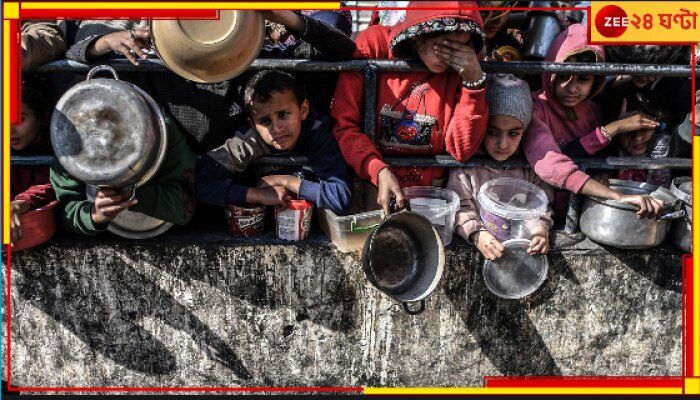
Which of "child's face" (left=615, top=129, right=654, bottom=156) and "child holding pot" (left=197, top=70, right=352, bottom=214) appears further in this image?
"child's face" (left=615, top=129, right=654, bottom=156)

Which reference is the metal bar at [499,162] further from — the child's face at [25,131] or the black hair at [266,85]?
the child's face at [25,131]

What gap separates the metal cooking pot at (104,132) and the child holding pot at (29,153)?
1.40 ft

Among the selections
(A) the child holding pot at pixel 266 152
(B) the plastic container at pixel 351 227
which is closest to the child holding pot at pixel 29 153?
(A) the child holding pot at pixel 266 152

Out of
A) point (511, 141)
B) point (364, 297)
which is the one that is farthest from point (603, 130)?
point (364, 297)

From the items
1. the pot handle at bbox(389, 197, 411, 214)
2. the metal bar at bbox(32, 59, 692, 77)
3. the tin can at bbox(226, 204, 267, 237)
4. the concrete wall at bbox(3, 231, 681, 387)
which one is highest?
the metal bar at bbox(32, 59, 692, 77)

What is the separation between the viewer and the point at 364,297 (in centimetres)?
307

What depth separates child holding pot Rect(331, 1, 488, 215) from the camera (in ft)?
9.02

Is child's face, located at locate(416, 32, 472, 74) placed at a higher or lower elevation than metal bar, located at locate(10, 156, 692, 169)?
higher

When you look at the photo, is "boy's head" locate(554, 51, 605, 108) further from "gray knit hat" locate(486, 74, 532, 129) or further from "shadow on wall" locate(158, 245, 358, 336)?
"shadow on wall" locate(158, 245, 358, 336)

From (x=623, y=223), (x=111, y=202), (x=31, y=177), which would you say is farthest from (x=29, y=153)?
(x=623, y=223)

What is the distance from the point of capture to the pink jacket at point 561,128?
2957 millimetres

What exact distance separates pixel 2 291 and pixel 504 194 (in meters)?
2.42

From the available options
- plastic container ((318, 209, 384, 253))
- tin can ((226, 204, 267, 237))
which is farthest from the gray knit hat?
tin can ((226, 204, 267, 237))

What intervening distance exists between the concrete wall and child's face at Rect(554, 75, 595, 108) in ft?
2.34
